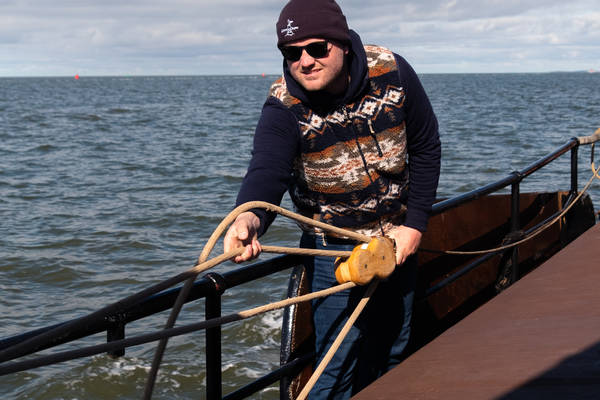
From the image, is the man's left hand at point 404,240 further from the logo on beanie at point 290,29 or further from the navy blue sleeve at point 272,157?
the logo on beanie at point 290,29

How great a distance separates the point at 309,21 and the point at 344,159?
433 millimetres

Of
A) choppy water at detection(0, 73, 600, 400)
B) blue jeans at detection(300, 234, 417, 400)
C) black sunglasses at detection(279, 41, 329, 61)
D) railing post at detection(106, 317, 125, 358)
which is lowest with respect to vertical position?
choppy water at detection(0, 73, 600, 400)

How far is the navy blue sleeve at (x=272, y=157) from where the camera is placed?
2.02 meters

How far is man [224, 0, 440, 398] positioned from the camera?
2033mm

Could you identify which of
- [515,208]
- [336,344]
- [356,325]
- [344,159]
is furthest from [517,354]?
[515,208]

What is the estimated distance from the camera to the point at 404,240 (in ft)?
7.50

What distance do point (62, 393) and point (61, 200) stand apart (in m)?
8.36

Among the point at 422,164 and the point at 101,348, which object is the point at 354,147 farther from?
the point at 101,348

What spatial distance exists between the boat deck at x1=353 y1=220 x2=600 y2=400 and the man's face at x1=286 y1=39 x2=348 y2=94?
33.5 inches

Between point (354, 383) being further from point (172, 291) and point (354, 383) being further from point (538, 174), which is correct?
point (538, 174)

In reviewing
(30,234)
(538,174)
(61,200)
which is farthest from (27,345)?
(538,174)

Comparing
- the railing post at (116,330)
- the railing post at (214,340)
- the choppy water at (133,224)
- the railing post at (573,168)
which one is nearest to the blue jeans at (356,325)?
the railing post at (214,340)

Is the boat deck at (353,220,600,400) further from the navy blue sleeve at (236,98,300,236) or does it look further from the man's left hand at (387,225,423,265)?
the navy blue sleeve at (236,98,300,236)

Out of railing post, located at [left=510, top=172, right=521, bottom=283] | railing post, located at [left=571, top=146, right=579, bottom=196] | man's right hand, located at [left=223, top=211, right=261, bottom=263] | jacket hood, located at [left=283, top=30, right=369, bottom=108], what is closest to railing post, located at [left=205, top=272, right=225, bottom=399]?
man's right hand, located at [left=223, top=211, right=261, bottom=263]
